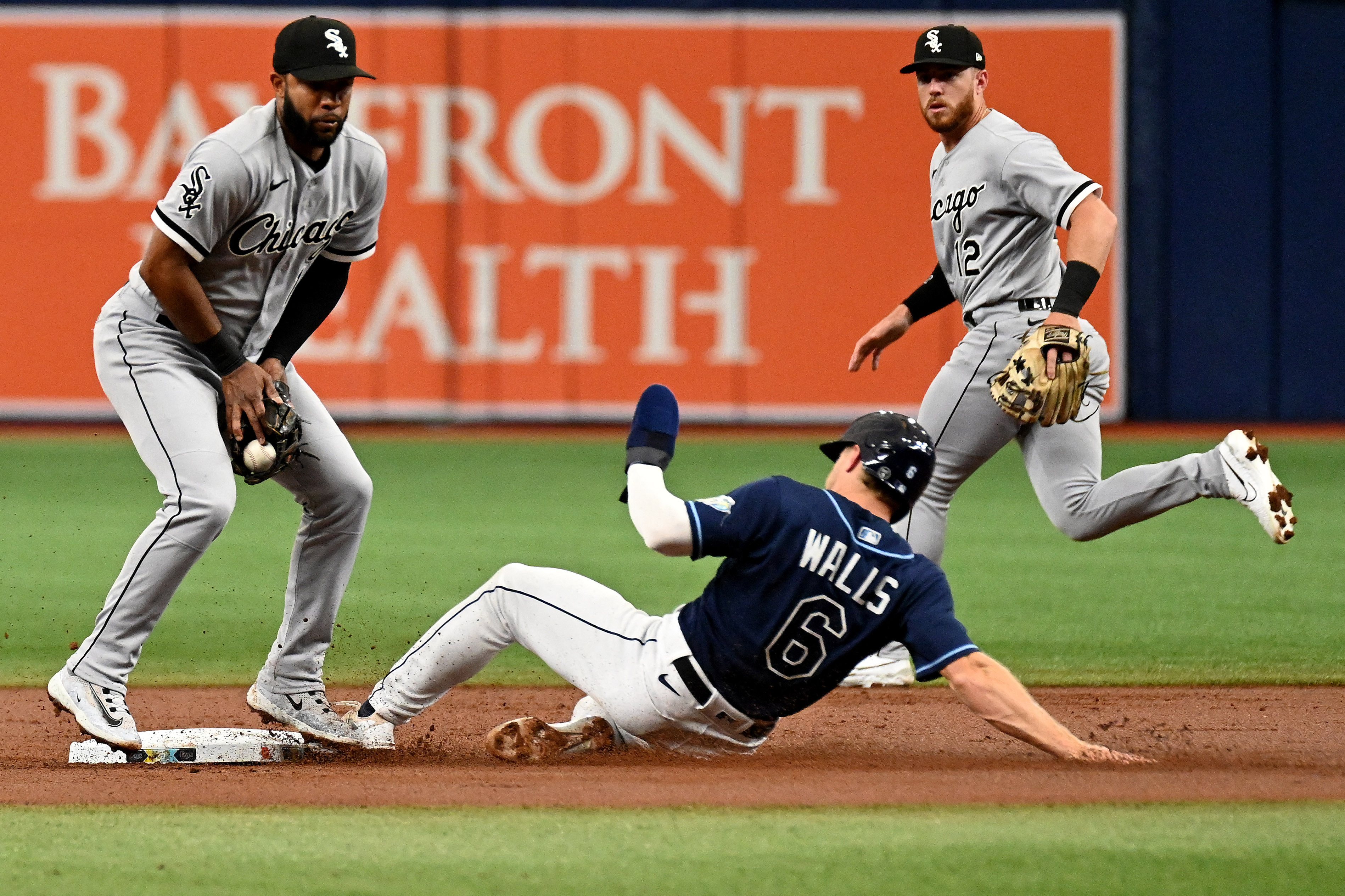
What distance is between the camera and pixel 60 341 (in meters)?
13.7

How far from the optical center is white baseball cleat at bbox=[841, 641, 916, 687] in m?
5.70

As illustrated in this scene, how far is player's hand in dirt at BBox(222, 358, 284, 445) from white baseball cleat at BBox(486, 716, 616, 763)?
979 mm

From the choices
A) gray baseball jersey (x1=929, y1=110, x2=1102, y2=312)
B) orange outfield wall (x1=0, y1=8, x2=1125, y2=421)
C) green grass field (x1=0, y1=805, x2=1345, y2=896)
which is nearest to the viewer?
green grass field (x1=0, y1=805, x2=1345, y2=896)

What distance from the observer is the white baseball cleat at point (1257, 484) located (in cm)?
523

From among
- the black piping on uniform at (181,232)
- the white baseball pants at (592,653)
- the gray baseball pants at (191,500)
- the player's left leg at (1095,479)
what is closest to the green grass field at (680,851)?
the white baseball pants at (592,653)

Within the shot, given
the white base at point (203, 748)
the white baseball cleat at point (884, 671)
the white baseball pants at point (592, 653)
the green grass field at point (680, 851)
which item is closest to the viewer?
the green grass field at point (680, 851)

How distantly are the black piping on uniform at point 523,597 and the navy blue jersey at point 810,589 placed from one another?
24 centimetres

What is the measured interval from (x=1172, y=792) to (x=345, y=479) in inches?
89.4

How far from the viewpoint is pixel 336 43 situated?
4.41 m

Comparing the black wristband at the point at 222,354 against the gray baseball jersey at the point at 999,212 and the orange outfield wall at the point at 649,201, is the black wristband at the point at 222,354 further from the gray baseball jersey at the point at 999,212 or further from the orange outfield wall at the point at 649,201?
the orange outfield wall at the point at 649,201

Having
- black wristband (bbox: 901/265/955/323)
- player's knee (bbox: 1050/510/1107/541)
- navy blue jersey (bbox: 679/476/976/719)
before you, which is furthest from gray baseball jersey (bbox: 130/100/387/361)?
player's knee (bbox: 1050/510/1107/541)

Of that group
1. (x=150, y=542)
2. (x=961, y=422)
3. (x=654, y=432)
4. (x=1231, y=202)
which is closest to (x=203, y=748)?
(x=150, y=542)

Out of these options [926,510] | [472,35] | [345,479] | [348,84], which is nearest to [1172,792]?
[926,510]

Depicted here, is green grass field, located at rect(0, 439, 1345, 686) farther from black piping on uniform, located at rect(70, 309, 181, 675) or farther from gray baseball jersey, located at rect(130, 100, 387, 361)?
gray baseball jersey, located at rect(130, 100, 387, 361)
